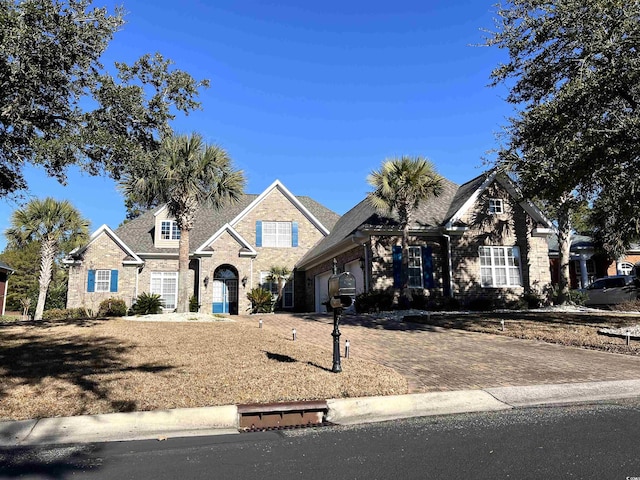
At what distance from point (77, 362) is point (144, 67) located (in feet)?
23.6

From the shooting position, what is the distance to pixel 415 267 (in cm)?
2109

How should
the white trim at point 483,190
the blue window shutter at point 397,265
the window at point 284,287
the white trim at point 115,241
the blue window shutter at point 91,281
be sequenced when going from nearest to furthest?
1. the blue window shutter at point 397,265
2. the white trim at point 483,190
3. the blue window shutter at point 91,281
4. the white trim at point 115,241
5. the window at point 284,287

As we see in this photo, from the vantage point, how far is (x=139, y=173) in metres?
11.6

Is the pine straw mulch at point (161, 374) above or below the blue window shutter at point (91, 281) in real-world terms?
below

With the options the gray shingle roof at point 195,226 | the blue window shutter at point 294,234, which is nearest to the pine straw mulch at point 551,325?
the blue window shutter at point 294,234

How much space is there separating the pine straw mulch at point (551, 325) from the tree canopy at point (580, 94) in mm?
3679

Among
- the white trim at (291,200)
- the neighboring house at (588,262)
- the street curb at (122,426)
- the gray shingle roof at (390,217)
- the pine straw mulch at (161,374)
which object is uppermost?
the white trim at (291,200)

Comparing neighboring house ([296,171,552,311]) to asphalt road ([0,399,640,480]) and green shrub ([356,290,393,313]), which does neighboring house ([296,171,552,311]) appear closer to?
green shrub ([356,290,393,313])

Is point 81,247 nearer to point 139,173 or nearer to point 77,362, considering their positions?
point 139,173

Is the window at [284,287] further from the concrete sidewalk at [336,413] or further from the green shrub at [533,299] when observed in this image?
the concrete sidewalk at [336,413]

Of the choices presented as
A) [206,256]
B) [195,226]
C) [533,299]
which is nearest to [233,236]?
[206,256]

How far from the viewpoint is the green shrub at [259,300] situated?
24172 millimetres

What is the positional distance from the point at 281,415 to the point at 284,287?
21501mm

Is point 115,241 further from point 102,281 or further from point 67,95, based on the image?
point 67,95
